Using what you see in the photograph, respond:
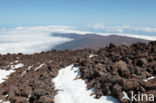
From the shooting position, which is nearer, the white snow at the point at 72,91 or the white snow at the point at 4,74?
the white snow at the point at 72,91

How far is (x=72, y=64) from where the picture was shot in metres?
19.5

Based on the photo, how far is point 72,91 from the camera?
12867 mm

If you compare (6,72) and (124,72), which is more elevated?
(124,72)

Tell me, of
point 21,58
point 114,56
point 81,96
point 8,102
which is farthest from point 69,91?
point 21,58

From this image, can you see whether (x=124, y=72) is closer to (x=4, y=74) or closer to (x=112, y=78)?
(x=112, y=78)

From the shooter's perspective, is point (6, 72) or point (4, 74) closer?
point (4, 74)

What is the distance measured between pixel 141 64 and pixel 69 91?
6596 mm

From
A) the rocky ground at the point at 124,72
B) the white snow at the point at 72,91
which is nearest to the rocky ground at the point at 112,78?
the rocky ground at the point at 124,72

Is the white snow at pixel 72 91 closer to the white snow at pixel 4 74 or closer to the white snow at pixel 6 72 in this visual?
the white snow at pixel 6 72

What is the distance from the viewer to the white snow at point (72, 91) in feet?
36.2

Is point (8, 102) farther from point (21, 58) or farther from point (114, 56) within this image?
point (21, 58)

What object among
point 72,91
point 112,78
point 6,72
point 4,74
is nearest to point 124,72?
point 112,78

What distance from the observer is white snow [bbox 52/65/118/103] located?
11025 millimetres

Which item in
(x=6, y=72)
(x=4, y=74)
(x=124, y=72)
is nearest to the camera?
(x=124, y=72)
